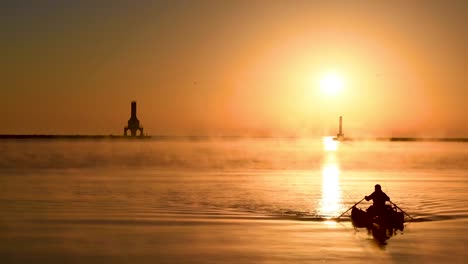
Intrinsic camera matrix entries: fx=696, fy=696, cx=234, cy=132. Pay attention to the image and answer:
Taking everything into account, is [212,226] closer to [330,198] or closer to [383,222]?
[383,222]

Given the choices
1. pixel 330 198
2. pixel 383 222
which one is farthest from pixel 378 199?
pixel 330 198

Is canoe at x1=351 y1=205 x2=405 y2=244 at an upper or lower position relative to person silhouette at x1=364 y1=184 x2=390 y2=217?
lower

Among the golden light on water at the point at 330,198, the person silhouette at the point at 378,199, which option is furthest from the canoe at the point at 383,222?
the golden light on water at the point at 330,198

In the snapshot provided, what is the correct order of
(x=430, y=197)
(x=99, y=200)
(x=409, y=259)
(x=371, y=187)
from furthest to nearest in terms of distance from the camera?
(x=371, y=187) < (x=430, y=197) < (x=99, y=200) < (x=409, y=259)

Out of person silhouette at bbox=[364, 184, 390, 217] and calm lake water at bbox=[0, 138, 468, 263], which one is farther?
person silhouette at bbox=[364, 184, 390, 217]

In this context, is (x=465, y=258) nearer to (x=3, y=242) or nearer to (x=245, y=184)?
(x=3, y=242)

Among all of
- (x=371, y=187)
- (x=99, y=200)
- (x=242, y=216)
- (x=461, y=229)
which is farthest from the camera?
(x=371, y=187)

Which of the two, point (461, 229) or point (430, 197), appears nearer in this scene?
point (461, 229)

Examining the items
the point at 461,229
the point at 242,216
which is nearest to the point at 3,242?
the point at 242,216

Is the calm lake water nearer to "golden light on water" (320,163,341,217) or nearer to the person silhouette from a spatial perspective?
"golden light on water" (320,163,341,217)

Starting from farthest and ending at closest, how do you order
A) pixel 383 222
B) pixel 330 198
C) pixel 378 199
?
1. pixel 330 198
2. pixel 378 199
3. pixel 383 222

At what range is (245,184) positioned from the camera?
61.6 m

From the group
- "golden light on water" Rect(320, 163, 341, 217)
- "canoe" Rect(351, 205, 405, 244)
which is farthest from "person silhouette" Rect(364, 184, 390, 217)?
"golden light on water" Rect(320, 163, 341, 217)

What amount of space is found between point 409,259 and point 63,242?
13.0m
